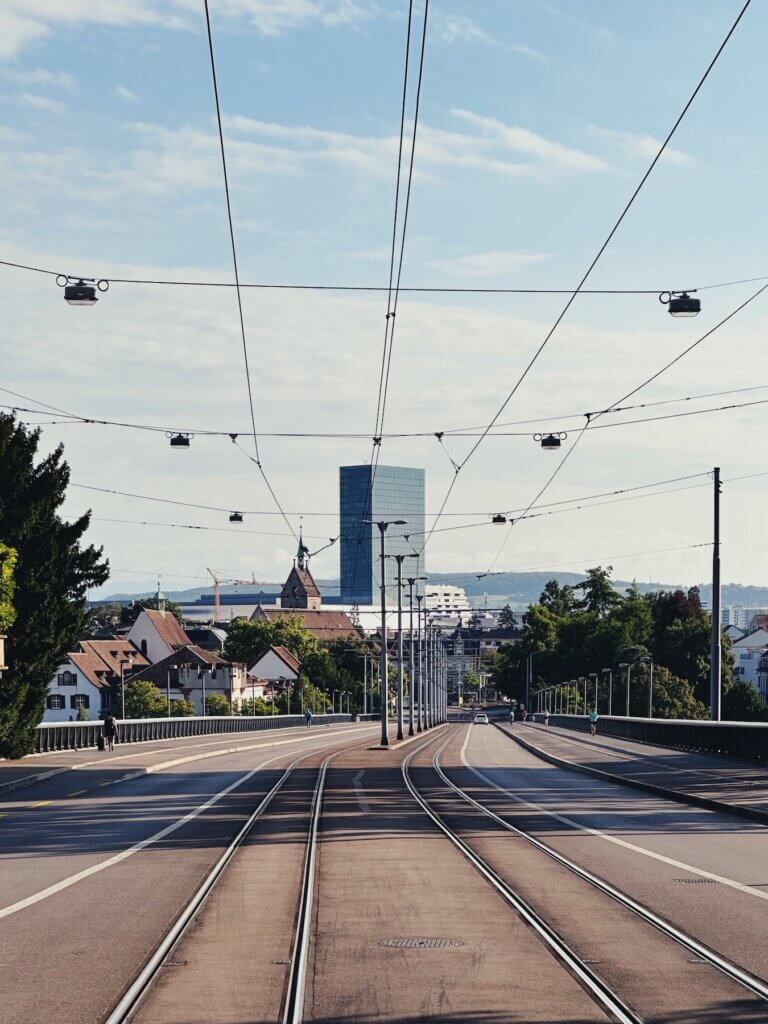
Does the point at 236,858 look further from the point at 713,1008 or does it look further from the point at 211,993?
the point at 713,1008

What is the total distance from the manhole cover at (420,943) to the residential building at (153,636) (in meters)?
166

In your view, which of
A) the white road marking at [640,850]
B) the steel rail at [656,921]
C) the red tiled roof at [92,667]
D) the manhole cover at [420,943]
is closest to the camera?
the steel rail at [656,921]

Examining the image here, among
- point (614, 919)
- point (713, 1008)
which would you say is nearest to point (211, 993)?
point (713, 1008)

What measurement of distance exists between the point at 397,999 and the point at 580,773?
104 ft

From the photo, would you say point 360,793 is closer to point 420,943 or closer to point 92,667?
point 420,943

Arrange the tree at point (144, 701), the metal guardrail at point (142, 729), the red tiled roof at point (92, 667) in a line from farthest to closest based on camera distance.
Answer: the red tiled roof at point (92, 667) < the tree at point (144, 701) < the metal guardrail at point (142, 729)

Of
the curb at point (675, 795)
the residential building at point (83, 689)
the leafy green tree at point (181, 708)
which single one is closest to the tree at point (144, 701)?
the leafy green tree at point (181, 708)

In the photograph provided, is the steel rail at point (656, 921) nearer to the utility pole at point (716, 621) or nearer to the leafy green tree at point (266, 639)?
the utility pole at point (716, 621)

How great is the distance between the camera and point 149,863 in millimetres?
17812

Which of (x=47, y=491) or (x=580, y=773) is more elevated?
(x=47, y=491)

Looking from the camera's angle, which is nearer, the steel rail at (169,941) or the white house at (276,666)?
the steel rail at (169,941)

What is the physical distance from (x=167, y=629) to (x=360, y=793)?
151m

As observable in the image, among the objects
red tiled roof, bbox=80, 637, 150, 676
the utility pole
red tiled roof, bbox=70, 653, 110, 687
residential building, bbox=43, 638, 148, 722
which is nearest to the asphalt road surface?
the utility pole

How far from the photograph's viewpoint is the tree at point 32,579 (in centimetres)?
4169
